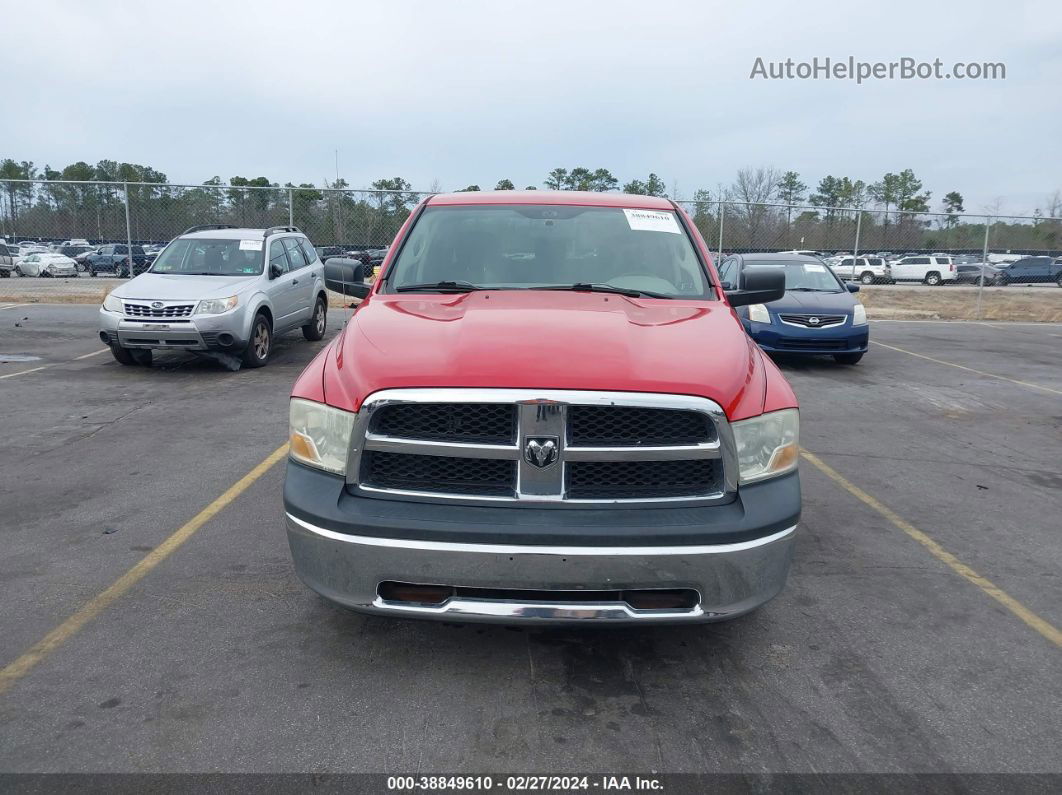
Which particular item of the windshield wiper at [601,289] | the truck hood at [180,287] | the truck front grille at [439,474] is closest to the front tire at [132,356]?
the truck hood at [180,287]

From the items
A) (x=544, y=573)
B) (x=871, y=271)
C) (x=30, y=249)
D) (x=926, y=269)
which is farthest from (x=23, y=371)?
(x=926, y=269)

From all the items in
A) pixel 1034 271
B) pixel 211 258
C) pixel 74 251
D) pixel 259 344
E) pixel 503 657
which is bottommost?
pixel 503 657

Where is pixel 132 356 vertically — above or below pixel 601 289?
below

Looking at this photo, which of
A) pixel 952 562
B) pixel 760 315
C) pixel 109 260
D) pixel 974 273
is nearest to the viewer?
pixel 952 562

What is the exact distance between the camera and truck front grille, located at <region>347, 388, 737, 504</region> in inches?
111

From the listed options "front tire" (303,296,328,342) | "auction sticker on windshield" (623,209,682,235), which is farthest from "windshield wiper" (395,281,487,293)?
"front tire" (303,296,328,342)

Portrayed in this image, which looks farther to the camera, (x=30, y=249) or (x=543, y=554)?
(x=30, y=249)

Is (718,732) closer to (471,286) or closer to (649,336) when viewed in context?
(649,336)

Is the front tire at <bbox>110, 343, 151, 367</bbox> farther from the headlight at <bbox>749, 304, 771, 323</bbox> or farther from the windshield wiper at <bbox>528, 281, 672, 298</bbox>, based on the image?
the headlight at <bbox>749, 304, 771, 323</bbox>

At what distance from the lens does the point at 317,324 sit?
13086 mm

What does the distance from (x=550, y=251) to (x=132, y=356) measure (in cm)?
793

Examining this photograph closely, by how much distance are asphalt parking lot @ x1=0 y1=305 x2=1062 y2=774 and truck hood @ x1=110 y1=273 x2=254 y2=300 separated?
4220 mm

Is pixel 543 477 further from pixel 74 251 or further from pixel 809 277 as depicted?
pixel 74 251

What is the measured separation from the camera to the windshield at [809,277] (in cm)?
1191
